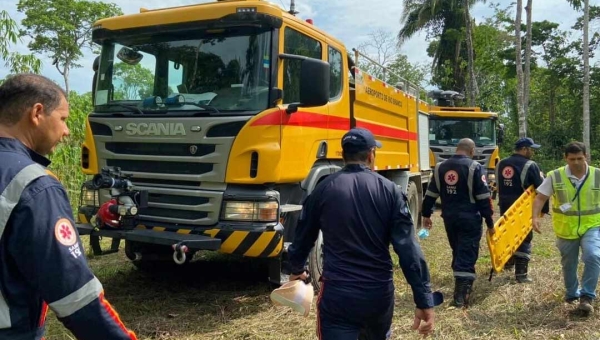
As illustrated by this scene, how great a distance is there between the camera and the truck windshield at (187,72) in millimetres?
4625

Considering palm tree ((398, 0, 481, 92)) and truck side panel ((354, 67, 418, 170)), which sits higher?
palm tree ((398, 0, 481, 92))

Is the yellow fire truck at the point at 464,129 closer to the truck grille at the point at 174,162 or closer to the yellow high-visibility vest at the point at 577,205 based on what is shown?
the yellow high-visibility vest at the point at 577,205

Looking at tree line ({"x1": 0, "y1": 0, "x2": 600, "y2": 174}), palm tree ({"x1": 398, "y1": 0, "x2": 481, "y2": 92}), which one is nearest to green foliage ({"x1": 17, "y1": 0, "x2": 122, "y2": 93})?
tree line ({"x1": 0, "y1": 0, "x2": 600, "y2": 174})

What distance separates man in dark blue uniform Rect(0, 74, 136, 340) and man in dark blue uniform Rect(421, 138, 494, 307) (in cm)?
429

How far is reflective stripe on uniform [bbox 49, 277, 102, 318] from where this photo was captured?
1591mm

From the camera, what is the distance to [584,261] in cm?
482

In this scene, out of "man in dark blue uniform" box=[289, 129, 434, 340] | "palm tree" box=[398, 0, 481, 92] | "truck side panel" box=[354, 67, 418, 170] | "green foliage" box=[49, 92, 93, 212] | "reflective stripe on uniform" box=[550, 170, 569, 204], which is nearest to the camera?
"man in dark blue uniform" box=[289, 129, 434, 340]

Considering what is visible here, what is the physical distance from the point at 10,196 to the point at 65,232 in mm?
184

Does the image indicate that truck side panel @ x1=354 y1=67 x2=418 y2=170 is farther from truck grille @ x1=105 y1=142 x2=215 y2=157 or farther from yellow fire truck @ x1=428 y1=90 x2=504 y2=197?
yellow fire truck @ x1=428 y1=90 x2=504 y2=197

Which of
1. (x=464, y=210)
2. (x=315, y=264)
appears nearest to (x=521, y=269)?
(x=464, y=210)

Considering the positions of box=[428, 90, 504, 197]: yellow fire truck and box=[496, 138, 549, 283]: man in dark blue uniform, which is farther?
box=[428, 90, 504, 197]: yellow fire truck

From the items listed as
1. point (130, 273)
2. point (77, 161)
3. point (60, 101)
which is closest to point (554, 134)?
point (77, 161)

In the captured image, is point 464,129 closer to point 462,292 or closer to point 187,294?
point 462,292

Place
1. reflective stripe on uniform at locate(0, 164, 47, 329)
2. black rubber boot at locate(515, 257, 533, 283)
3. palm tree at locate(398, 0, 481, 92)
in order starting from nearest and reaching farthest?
reflective stripe on uniform at locate(0, 164, 47, 329) → black rubber boot at locate(515, 257, 533, 283) → palm tree at locate(398, 0, 481, 92)
